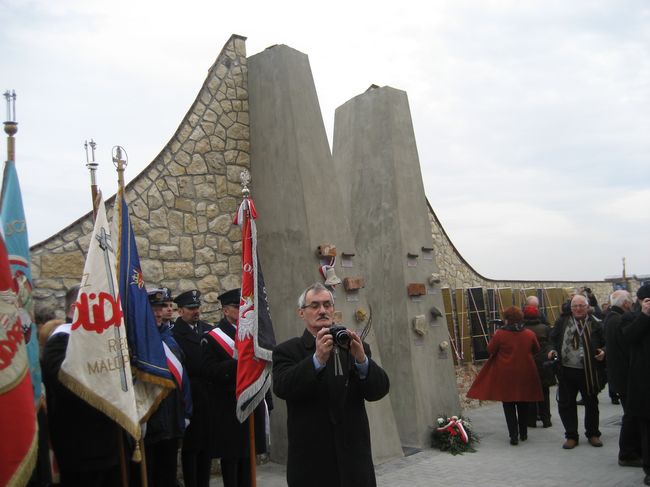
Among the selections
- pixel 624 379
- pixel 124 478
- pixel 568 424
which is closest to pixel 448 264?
pixel 568 424

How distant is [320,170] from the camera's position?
7680 millimetres

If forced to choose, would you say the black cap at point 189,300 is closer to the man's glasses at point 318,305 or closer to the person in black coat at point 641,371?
the man's glasses at point 318,305

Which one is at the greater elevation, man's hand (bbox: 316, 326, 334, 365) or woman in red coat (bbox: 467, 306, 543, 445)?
man's hand (bbox: 316, 326, 334, 365)

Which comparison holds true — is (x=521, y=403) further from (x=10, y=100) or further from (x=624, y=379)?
(x=10, y=100)

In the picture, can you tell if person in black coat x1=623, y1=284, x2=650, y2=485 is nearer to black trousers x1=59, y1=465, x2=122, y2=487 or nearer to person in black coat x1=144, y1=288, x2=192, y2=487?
person in black coat x1=144, y1=288, x2=192, y2=487

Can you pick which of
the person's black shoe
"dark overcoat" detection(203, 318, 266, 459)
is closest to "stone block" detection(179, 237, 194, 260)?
"dark overcoat" detection(203, 318, 266, 459)

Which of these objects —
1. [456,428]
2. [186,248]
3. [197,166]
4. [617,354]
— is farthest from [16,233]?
[456,428]

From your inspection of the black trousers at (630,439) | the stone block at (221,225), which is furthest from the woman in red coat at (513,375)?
the stone block at (221,225)

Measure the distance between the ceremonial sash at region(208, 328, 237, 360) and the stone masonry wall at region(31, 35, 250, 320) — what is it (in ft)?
4.15

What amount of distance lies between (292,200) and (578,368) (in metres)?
3.85

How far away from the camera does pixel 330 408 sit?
3180 mm

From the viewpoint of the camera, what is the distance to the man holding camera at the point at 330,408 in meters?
3.14

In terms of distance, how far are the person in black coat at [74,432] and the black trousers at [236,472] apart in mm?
1203

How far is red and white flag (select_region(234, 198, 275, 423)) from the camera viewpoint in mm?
5082
